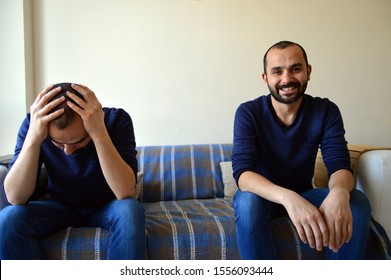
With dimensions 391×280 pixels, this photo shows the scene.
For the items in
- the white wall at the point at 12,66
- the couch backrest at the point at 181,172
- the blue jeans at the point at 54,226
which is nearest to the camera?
the blue jeans at the point at 54,226

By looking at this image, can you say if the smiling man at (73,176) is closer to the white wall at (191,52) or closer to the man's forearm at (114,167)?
the man's forearm at (114,167)

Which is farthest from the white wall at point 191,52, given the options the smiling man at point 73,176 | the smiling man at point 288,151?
the smiling man at point 73,176

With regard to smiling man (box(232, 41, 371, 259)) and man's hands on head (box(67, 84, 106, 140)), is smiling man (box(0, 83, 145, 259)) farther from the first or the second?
smiling man (box(232, 41, 371, 259))

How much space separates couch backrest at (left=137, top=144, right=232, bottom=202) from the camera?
5.55 feet

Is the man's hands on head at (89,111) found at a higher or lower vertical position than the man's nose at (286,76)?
lower

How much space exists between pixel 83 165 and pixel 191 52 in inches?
47.4

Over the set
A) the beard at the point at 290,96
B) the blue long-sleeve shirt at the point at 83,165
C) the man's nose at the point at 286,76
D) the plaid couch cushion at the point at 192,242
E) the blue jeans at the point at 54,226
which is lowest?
the plaid couch cushion at the point at 192,242

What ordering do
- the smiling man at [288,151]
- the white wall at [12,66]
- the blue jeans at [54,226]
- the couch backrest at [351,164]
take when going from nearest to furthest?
the blue jeans at [54,226], the smiling man at [288,151], the couch backrest at [351,164], the white wall at [12,66]

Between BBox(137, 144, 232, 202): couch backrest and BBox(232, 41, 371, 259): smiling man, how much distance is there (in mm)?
536

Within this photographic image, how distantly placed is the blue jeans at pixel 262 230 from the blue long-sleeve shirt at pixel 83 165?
0.41 meters

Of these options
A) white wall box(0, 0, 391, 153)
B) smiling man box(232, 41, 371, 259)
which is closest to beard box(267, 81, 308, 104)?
smiling man box(232, 41, 371, 259)

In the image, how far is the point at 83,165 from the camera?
3.54ft

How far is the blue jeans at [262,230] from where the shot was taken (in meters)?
0.96
